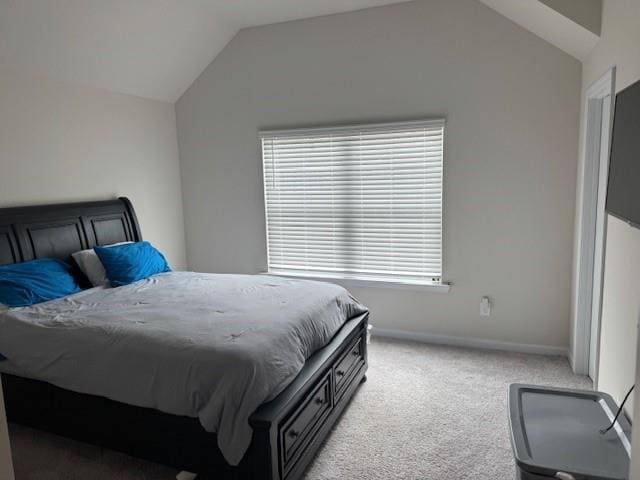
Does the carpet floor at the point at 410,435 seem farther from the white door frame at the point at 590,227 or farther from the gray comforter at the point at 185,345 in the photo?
the gray comforter at the point at 185,345

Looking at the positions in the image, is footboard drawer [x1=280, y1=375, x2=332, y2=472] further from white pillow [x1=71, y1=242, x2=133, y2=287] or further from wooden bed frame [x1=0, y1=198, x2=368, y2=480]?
white pillow [x1=71, y1=242, x2=133, y2=287]

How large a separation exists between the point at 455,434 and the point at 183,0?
→ 3785mm

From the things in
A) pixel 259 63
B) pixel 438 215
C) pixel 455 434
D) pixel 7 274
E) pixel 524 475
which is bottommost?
pixel 455 434

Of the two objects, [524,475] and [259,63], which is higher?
[259,63]

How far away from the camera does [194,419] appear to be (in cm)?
215

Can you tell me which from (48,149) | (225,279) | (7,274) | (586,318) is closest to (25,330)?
(7,274)

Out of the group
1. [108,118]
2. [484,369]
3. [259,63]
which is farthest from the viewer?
[259,63]

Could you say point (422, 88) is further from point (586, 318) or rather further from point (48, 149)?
point (48, 149)

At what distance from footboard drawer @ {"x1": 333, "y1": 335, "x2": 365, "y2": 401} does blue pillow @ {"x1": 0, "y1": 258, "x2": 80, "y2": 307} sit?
2.07 meters

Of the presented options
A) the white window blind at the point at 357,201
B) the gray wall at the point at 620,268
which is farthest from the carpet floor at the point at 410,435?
the white window blind at the point at 357,201

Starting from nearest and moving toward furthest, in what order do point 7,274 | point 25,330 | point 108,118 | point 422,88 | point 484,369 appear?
point 25,330
point 7,274
point 484,369
point 422,88
point 108,118

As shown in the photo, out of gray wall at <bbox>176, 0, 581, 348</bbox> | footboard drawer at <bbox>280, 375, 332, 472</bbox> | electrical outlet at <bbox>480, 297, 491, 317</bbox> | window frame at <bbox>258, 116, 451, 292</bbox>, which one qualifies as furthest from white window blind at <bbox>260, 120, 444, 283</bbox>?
footboard drawer at <bbox>280, 375, 332, 472</bbox>

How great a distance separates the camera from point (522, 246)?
372 cm

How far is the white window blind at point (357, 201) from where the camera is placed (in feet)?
13.1
